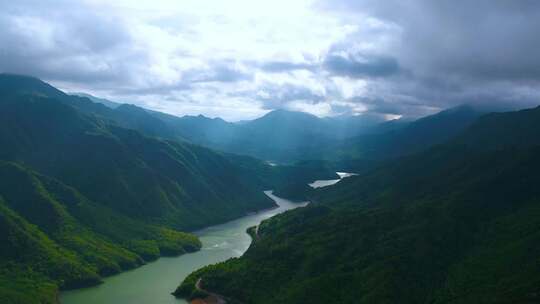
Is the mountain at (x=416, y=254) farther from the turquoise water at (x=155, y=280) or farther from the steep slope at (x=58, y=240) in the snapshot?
the steep slope at (x=58, y=240)

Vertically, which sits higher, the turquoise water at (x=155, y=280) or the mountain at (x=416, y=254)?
the mountain at (x=416, y=254)

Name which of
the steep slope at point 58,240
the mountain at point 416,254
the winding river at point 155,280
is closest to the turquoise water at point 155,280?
the winding river at point 155,280

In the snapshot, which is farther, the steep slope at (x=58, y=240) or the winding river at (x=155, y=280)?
the steep slope at (x=58, y=240)

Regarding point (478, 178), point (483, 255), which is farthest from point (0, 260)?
point (478, 178)

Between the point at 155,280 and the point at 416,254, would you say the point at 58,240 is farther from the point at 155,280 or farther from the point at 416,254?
the point at 416,254

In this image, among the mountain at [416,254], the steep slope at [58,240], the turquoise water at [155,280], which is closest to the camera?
the mountain at [416,254]

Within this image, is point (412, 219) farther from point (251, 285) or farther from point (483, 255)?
point (251, 285)

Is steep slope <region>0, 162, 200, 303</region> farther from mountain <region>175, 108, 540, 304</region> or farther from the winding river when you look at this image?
mountain <region>175, 108, 540, 304</region>
